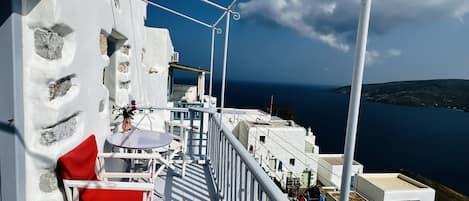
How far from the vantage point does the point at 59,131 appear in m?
1.56

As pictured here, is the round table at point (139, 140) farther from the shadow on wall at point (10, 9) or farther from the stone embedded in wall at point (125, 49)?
the shadow on wall at point (10, 9)

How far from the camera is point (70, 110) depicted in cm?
169

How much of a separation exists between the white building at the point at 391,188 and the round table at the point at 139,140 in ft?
21.4

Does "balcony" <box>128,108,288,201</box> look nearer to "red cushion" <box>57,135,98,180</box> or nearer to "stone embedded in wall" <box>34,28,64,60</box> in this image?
"red cushion" <box>57,135,98,180</box>

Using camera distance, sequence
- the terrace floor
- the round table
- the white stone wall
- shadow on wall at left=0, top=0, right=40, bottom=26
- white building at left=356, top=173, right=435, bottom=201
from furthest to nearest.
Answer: white building at left=356, top=173, right=435, bottom=201
the terrace floor
the round table
the white stone wall
shadow on wall at left=0, top=0, right=40, bottom=26

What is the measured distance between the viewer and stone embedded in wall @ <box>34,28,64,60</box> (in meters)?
1.36

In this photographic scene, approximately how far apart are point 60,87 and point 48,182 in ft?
1.76

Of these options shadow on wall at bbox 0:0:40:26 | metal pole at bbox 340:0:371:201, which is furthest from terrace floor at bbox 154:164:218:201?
metal pole at bbox 340:0:371:201

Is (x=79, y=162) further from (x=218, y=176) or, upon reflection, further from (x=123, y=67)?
(x=123, y=67)

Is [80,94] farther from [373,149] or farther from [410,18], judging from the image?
[373,149]

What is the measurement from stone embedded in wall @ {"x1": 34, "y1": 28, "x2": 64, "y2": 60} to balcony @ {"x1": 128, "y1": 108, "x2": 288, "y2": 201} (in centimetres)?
123

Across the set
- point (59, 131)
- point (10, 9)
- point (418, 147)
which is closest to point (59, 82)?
point (59, 131)

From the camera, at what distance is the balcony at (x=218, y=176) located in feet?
4.87

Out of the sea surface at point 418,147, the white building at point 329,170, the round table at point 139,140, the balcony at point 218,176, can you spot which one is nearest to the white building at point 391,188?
the white building at point 329,170
